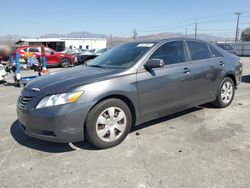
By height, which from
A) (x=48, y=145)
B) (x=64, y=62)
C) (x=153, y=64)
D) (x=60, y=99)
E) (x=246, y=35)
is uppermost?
(x=246, y=35)

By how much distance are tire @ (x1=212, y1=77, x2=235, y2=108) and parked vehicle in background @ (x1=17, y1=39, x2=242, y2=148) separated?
255 millimetres

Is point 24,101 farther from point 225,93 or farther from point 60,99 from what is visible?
point 225,93

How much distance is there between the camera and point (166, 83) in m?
4.14

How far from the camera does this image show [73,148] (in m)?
3.69

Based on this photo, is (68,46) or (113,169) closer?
(113,169)

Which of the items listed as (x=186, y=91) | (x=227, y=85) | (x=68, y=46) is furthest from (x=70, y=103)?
(x=68, y=46)

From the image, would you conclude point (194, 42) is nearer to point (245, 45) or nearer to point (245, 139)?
point (245, 139)

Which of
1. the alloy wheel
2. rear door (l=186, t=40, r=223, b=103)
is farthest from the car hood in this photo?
rear door (l=186, t=40, r=223, b=103)

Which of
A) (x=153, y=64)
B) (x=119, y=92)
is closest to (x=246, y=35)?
(x=153, y=64)

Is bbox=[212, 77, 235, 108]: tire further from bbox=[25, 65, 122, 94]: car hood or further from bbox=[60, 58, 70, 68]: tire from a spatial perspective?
bbox=[60, 58, 70, 68]: tire

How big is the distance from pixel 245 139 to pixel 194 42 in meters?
2.14

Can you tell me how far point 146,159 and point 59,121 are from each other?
127 cm

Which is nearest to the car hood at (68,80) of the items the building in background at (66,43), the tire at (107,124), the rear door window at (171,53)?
the tire at (107,124)

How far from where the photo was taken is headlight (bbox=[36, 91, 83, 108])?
3258 mm
